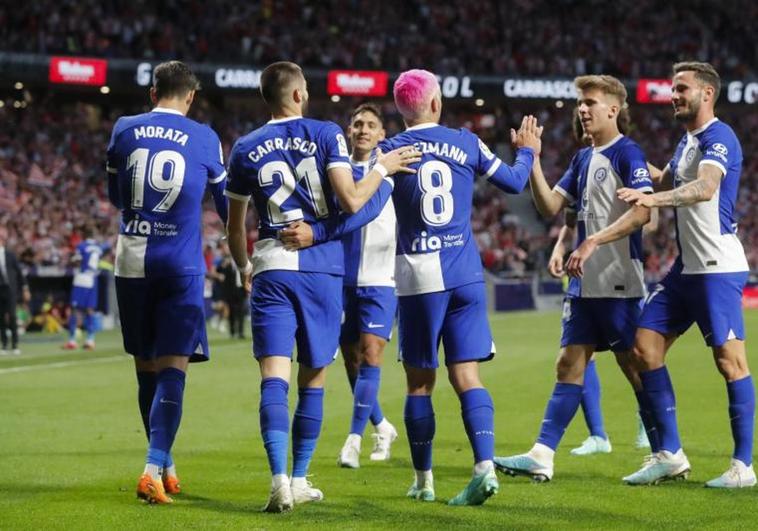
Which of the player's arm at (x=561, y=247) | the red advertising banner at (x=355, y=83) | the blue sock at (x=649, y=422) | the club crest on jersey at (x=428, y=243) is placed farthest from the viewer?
the red advertising banner at (x=355, y=83)

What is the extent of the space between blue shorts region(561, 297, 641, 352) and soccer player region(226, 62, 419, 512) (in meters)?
1.81

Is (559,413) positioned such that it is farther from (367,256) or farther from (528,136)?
(367,256)

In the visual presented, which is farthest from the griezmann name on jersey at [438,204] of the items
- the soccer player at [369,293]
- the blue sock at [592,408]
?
the blue sock at [592,408]

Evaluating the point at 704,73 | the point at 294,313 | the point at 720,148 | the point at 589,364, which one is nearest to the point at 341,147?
the point at 294,313

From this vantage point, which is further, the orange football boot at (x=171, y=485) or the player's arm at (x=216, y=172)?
the orange football boot at (x=171, y=485)

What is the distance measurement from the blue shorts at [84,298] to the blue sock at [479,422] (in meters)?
15.9

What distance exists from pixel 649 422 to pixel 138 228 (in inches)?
134

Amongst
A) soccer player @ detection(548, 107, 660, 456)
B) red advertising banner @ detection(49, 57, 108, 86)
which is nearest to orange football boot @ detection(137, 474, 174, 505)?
soccer player @ detection(548, 107, 660, 456)

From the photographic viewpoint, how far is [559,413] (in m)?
8.02

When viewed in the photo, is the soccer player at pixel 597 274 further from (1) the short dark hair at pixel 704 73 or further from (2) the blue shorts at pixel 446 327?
(2) the blue shorts at pixel 446 327

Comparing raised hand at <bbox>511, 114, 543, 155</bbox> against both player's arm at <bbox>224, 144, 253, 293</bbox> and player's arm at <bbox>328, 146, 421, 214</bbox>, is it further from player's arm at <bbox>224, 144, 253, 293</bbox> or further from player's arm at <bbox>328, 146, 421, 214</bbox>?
player's arm at <bbox>224, 144, 253, 293</bbox>

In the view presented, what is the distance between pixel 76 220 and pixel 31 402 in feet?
67.3

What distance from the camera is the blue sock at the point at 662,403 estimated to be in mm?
7922

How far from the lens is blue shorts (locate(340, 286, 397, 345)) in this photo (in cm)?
927
